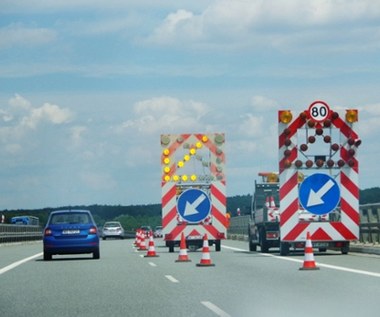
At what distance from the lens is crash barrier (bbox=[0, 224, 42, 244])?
190 feet

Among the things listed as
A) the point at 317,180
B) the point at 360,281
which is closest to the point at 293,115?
the point at 317,180

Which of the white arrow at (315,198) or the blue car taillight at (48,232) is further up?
the white arrow at (315,198)

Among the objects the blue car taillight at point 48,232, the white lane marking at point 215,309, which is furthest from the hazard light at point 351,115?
the white lane marking at point 215,309

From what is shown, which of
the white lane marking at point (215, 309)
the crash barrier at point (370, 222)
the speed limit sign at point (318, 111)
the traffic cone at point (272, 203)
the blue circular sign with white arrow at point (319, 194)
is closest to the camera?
the white lane marking at point (215, 309)

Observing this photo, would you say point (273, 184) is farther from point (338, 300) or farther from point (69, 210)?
point (338, 300)

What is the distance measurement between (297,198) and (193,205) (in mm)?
5633

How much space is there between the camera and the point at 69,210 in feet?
102

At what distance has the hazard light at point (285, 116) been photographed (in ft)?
95.6

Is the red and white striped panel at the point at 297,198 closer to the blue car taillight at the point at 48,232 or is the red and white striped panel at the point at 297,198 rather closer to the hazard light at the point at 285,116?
the hazard light at the point at 285,116

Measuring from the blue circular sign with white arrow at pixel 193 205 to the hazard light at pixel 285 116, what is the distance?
537cm

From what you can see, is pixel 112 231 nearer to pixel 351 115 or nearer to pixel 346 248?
pixel 346 248

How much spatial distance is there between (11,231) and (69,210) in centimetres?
3203

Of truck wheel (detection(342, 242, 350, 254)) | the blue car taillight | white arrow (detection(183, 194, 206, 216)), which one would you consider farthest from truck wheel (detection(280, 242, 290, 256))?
the blue car taillight

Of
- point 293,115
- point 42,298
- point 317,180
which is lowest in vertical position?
point 42,298
